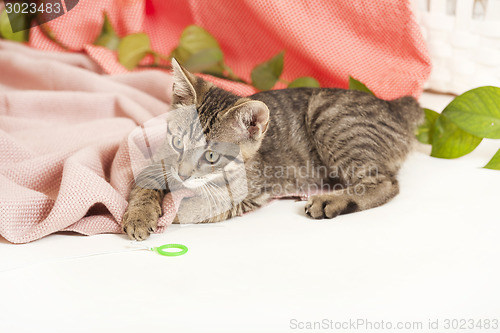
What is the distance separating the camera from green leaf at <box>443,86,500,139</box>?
1.91m

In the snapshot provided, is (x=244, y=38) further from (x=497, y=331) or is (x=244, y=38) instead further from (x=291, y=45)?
(x=497, y=331)

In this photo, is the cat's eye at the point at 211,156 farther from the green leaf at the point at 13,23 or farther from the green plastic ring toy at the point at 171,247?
the green leaf at the point at 13,23

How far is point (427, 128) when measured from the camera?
6.95 feet

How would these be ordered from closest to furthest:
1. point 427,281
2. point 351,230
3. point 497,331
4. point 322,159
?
point 497,331
point 427,281
point 351,230
point 322,159

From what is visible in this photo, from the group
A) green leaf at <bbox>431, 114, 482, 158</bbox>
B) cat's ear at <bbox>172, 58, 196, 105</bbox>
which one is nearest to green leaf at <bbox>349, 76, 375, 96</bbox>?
green leaf at <bbox>431, 114, 482, 158</bbox>

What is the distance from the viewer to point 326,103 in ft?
6.31

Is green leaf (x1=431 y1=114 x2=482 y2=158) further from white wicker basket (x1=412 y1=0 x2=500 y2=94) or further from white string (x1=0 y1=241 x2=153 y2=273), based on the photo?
white string (x1=0 y1=241 x2=153 y2=273)

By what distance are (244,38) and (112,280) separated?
163 cm

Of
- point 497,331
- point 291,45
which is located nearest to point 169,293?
point 497,331

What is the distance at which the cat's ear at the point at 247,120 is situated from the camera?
4.96 ft

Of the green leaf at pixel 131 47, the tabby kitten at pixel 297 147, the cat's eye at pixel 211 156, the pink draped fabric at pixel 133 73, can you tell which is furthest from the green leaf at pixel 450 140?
the green leaf at pixel 131 47

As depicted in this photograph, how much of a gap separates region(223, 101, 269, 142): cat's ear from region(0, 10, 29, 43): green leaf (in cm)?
164

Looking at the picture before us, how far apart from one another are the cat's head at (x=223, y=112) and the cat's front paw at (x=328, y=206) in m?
0.26

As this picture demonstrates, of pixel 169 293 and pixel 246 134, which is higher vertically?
pixel 246 134
